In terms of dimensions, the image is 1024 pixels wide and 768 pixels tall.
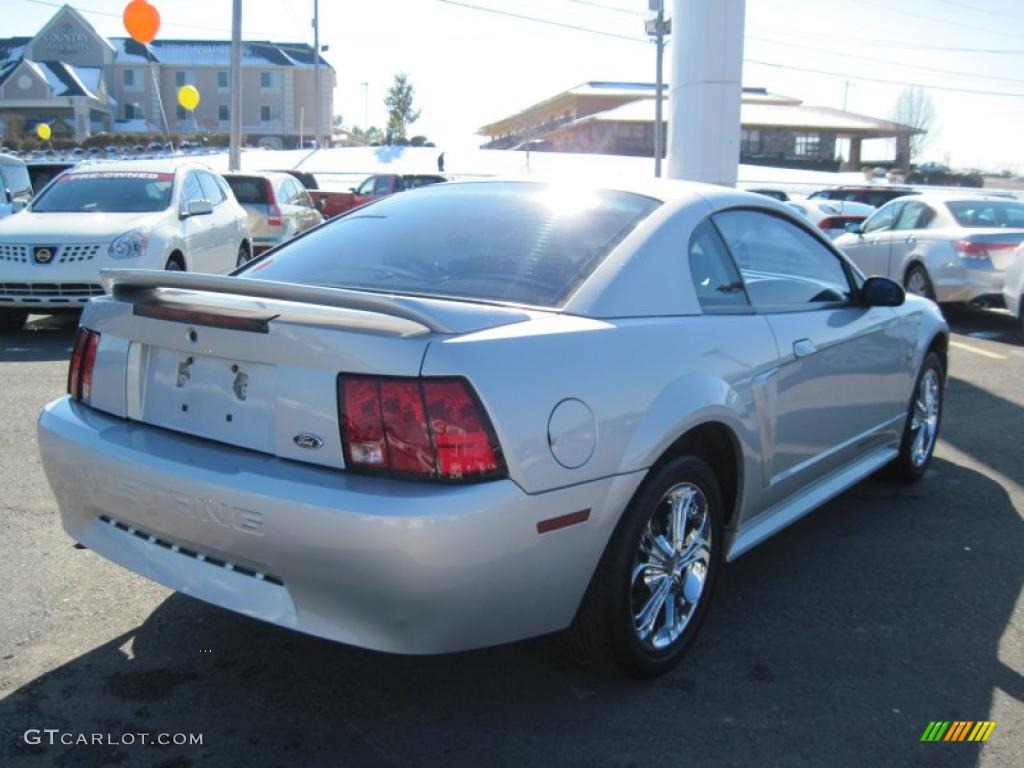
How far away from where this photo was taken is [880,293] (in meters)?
4.38

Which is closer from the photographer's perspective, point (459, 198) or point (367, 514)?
point (367, 514)

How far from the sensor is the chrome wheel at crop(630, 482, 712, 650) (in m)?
3.03

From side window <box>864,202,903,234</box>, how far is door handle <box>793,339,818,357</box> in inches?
380

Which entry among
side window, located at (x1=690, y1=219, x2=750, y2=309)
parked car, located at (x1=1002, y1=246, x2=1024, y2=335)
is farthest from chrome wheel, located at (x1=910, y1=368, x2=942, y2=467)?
parked car, located at (x1=1002, y1=246, x2=1024, y2=335)

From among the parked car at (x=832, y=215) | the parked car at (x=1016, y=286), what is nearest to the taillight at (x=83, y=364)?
the parked car at (x=1016, y=286)

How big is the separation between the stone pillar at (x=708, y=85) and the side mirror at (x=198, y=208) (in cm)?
671

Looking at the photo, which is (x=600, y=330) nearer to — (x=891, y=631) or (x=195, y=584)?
(x=195, y=584)

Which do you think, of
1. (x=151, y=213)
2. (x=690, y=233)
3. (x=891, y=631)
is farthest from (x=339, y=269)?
(x=151, y=213)

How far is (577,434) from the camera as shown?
2.67m

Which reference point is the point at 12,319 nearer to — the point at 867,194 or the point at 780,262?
the point at 780,262

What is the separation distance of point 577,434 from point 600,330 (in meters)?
0.38

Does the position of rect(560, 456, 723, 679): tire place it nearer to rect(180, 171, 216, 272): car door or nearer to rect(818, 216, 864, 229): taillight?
rect(180, 171, 216, 272): car door

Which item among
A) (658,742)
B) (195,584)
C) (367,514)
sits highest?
(367,514)

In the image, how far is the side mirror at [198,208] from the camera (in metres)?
10.0
